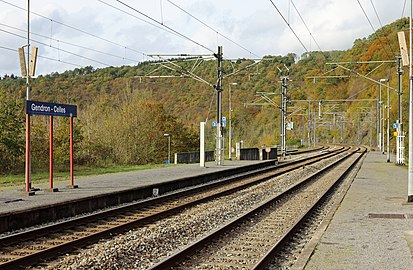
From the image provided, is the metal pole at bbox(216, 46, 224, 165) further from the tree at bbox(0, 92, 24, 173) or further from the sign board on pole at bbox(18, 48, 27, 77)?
the sign board on pole at bbox(18, 48, 27, 77)

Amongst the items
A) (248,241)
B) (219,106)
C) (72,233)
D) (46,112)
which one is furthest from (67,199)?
(219,106)

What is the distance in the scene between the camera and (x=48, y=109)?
17531 millimetres

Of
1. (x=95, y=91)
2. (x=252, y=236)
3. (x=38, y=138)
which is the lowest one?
(x=252, y=236)

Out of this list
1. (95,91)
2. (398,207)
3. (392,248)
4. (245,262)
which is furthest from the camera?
(95,91)

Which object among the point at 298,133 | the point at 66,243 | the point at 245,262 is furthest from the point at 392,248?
the point at 298,133

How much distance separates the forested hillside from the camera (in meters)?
34.2

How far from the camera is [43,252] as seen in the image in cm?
947

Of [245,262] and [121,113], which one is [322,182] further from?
[121,113]

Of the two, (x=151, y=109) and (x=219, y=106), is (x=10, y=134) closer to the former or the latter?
(x=219, y=106)

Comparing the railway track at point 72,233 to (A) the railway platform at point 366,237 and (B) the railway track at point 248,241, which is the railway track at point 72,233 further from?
(A) the railway platform at point 366,237

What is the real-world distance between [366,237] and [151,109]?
3955 centimetres

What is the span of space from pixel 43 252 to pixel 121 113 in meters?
38.4

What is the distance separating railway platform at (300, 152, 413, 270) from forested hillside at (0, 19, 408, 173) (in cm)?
1599

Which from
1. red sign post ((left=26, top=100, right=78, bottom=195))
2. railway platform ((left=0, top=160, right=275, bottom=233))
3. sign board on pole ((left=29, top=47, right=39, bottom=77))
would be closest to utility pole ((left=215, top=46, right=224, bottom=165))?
railway platform ((left=0, top=160, right=275, bottom=233))
